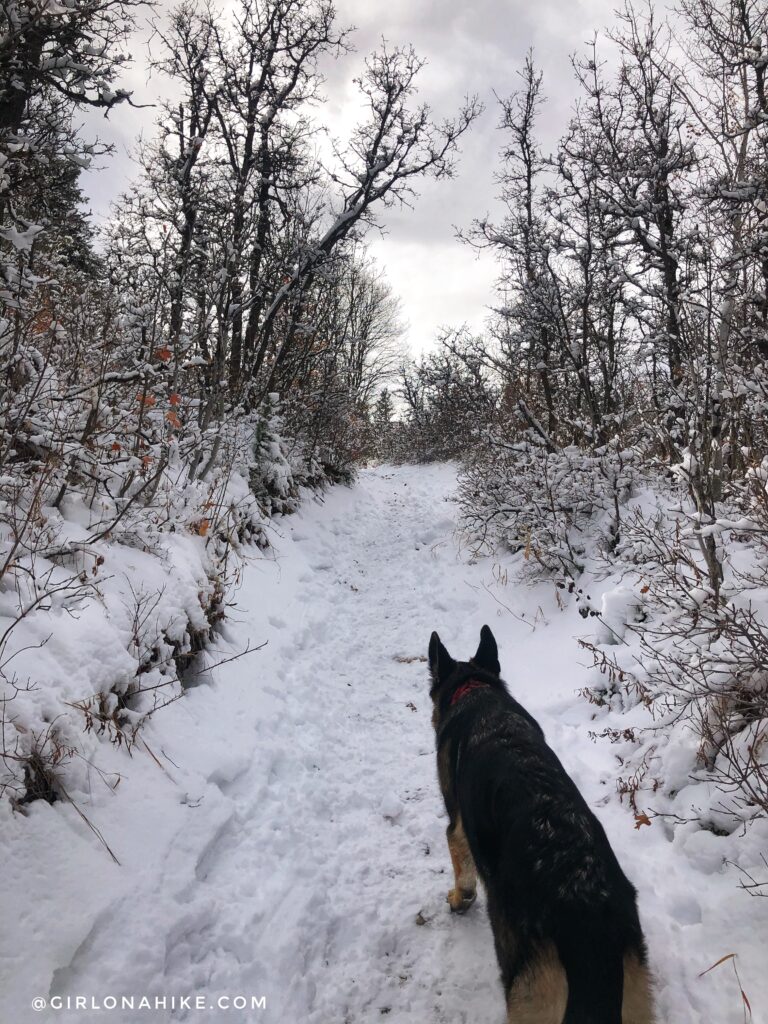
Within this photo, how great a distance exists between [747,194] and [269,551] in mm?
6428

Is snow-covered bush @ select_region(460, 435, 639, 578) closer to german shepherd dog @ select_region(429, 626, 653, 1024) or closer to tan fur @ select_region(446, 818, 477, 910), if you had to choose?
tan fur @ select_region(446, 818, 477, 910)

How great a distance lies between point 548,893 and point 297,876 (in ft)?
5.53

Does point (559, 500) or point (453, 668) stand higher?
point (559, 500)

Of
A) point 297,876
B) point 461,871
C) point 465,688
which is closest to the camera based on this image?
point 461,871

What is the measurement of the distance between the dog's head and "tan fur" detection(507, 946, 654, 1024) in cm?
182

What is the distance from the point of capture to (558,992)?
1.52m

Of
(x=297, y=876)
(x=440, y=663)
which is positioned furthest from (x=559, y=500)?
(x=297, y=876)

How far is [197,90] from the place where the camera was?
10.2m

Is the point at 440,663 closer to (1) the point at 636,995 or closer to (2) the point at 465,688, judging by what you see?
(2) the point at 465,688

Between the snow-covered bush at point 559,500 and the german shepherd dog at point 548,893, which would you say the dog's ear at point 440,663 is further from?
the snow-covered bush at point 559,500

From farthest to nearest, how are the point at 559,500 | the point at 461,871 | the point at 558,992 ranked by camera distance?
the point at 559,500, the point at 461,871, the point at 558,992

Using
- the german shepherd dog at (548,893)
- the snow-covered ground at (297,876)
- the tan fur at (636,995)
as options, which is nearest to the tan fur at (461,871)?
the snow-covered ground at (297,876)

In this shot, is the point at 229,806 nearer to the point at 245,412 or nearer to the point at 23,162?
the point at 23,162

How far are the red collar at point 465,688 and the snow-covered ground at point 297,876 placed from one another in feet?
2.70
